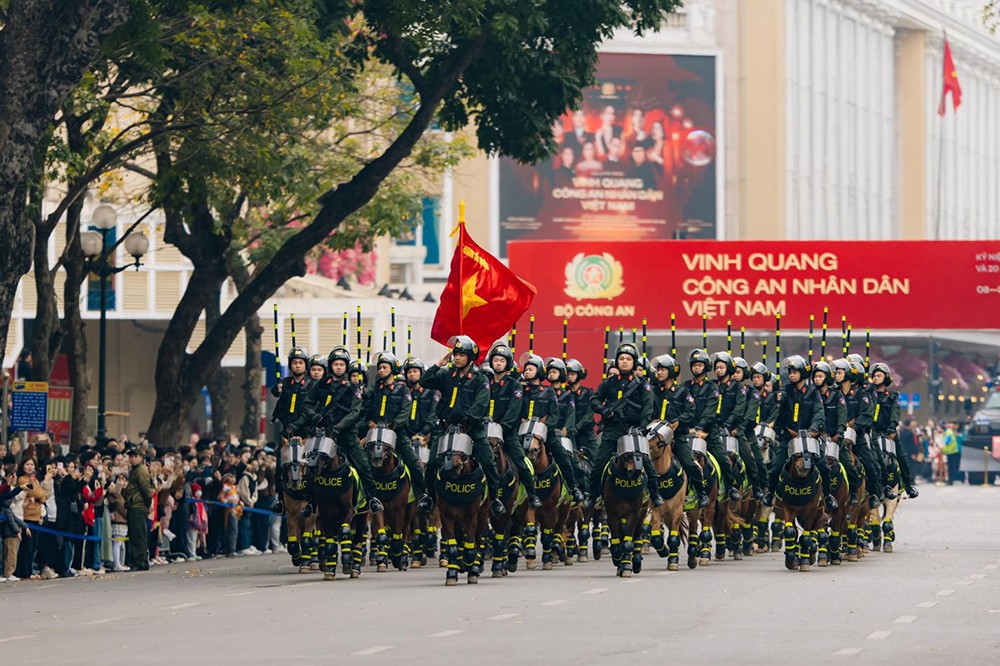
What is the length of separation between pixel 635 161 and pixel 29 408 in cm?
6163

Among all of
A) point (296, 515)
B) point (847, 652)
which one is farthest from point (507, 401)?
point (847, 652)

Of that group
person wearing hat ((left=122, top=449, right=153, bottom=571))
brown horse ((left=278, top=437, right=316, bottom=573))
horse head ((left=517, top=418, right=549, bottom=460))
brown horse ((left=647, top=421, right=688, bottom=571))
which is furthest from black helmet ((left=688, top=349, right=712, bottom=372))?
person wearing hat ((left=122, top=449, right=153, bottom=571))

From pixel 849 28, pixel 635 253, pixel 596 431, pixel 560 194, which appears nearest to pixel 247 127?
pixel 596 431

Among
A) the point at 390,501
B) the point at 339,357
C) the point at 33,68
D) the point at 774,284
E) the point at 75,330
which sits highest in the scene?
the point at 33,68

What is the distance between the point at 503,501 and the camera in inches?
993

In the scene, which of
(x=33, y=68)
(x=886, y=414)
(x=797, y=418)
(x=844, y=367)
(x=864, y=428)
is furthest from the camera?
(x=886, y=414)

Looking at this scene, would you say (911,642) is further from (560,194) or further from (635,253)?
(560,194)

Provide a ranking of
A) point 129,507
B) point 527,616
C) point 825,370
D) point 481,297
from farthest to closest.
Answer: point 481,297 < point 129,507 < point 825,370 < point 527,616

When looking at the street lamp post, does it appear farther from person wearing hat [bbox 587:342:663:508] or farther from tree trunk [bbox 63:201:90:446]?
person wearing hat [bbox 587:342:663:508]

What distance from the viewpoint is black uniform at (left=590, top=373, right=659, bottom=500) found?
81.4ft

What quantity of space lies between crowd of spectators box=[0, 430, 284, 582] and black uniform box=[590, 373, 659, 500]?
19.4 feet

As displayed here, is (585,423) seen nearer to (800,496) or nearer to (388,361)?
(388,361)

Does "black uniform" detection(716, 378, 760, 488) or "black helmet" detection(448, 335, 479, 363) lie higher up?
"black helmet" detection(448, 335, 479, 363)

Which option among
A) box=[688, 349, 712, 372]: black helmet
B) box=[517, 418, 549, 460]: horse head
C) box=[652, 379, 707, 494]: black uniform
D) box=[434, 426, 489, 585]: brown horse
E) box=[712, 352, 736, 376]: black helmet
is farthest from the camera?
box=[712, 352, 736, 376]: black helmet
